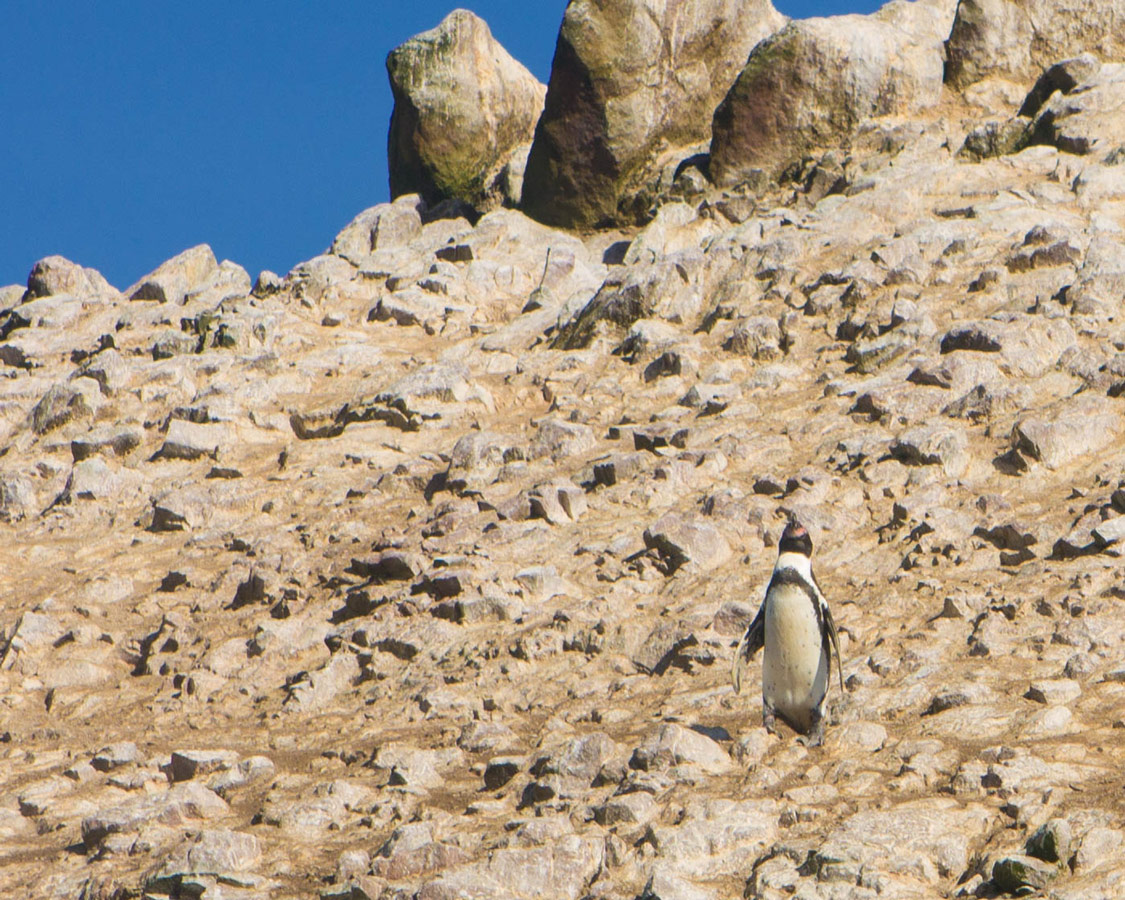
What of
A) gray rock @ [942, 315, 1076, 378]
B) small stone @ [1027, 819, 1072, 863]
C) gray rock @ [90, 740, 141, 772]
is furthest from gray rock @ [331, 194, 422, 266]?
small stone @ [1027, 819, 1072, 863]

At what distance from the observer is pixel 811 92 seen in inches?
778

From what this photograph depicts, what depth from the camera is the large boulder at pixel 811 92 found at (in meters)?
19.8

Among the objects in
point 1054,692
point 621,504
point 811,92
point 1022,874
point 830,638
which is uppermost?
point 811,92

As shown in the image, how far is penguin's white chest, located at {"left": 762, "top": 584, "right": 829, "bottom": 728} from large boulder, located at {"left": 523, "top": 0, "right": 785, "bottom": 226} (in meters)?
12.2

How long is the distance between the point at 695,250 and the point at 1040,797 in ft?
35.6

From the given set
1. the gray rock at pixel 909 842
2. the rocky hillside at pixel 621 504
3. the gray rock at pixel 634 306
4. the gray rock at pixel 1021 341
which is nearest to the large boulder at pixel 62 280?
the rocky hillside at pixel 621 504

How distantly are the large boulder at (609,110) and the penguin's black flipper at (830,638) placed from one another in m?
12.3

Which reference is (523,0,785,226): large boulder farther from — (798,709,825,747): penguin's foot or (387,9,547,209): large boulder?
(798,709,825,747): penguin's foot

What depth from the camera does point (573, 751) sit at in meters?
8.27

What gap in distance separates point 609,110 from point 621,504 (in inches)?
394

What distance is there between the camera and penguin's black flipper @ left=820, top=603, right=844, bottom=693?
891 cm

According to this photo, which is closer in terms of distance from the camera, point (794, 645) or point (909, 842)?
point (909, 842)

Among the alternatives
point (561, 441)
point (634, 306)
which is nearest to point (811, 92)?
point (634, 306)

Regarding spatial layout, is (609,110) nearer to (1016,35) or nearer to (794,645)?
(1016,35)
